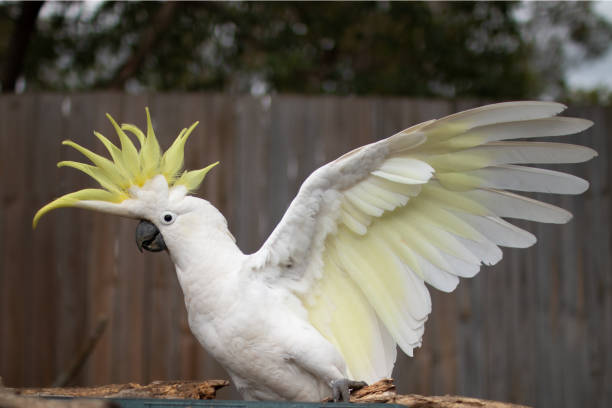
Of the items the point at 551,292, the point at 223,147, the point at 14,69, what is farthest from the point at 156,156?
the point at 14,69

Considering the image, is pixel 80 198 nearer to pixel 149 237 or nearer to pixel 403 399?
pixel 149 237

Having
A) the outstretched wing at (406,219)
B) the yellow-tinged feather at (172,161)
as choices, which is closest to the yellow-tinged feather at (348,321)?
the outstretched wing at (406,219)

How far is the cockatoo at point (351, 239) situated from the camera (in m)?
1.50

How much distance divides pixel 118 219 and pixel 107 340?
59 cm

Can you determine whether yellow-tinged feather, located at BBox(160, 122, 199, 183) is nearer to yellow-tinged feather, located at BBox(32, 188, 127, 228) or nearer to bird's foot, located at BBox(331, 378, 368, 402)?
yellow-tinged feather, located at BBox(32, 188, 127, 228)

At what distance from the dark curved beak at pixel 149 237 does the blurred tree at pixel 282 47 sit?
2.82m

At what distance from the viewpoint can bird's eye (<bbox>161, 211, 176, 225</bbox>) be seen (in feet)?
5.31

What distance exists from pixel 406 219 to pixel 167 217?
2.21 ft

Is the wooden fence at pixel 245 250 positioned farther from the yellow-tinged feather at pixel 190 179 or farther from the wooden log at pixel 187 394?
the yellow-tinged feather at pixel 190 179

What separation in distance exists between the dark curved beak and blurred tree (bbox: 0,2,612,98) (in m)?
2.82

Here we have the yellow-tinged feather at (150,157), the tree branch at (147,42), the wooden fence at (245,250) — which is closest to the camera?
the yellow-tinged feather at (150,157)

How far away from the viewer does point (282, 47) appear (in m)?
4.55

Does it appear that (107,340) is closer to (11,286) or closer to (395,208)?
(11,286)

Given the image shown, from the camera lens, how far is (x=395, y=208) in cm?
156
